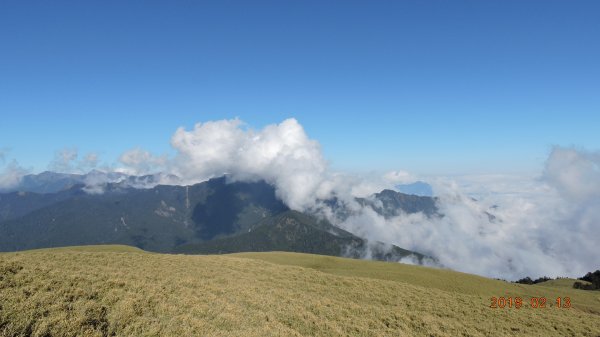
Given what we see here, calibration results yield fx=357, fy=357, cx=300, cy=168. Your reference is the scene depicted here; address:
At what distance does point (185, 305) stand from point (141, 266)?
18469 mm

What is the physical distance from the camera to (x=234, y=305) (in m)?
23.7

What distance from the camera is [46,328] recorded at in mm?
14633

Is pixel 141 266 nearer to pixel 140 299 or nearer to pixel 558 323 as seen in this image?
pixel 140 299
